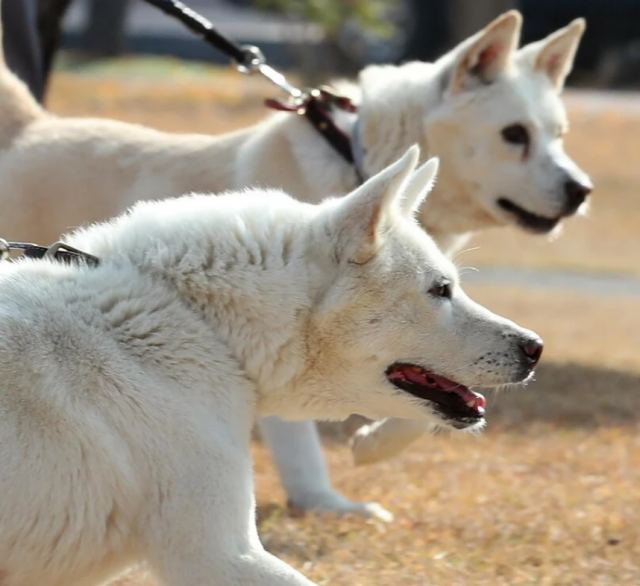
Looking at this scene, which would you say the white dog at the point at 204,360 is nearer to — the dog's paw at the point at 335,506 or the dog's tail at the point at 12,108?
A: the dog's paw at the point at 335,506

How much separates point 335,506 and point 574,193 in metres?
1.85

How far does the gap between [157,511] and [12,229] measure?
10.1 ft

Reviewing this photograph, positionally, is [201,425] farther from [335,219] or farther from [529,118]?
[529,118]

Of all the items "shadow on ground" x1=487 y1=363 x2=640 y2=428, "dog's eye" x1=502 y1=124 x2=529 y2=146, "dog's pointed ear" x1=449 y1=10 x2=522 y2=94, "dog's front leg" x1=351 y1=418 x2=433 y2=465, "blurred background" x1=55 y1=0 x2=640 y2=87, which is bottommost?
"blurred background" x1=55 y1=0 x2=640 y2=87

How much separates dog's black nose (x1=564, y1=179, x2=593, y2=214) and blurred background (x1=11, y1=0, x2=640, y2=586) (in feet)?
1.49

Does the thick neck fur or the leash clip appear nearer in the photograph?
the thick neck fur

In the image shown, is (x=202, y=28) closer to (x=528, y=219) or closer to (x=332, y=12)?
(x=528, y=219)

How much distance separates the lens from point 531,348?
14.1 ft

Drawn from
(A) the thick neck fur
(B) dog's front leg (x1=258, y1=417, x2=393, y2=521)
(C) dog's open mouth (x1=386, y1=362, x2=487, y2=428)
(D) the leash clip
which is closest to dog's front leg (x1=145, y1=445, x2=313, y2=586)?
(A) the thick neck fur

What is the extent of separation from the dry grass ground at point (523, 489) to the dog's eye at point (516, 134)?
144 cm

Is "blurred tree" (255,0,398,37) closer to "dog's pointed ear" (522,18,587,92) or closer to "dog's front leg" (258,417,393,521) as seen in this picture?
"dog's pointed ear" (522,18,587,92)

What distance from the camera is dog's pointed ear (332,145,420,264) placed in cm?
404

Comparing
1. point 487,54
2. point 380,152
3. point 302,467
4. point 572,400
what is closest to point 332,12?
point 572,400

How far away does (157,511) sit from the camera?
381cm
